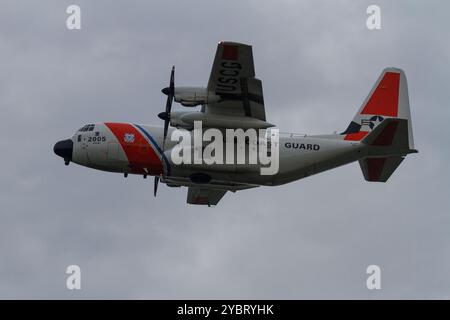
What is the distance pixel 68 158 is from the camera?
42156 mm

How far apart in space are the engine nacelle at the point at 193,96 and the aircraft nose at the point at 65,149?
5.76m

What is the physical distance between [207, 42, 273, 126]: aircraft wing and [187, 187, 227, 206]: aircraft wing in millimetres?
6315

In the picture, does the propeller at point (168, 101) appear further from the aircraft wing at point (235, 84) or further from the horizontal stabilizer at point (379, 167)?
the horizontal stabilizer at point (379, 167)

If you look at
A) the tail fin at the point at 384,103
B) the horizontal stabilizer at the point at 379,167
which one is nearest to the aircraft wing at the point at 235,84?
the tail fin at the point at 384,103

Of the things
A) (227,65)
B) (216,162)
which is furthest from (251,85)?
(216,162)

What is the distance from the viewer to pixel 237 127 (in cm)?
3975

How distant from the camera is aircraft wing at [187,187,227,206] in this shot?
45.4m

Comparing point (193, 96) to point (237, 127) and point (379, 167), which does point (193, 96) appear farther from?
point (379, 167)

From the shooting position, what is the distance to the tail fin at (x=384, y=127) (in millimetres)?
40000

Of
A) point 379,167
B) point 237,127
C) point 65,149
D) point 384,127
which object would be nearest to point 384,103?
point 379,167

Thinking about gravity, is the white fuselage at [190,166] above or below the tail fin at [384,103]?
below

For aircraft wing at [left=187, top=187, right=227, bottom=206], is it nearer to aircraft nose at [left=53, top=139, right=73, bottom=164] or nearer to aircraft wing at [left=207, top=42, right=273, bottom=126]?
aircraft nose at [left=53, top=139, right=73, bottom=164]

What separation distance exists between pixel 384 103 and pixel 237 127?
6.97 metres

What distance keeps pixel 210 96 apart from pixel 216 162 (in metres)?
2.95
